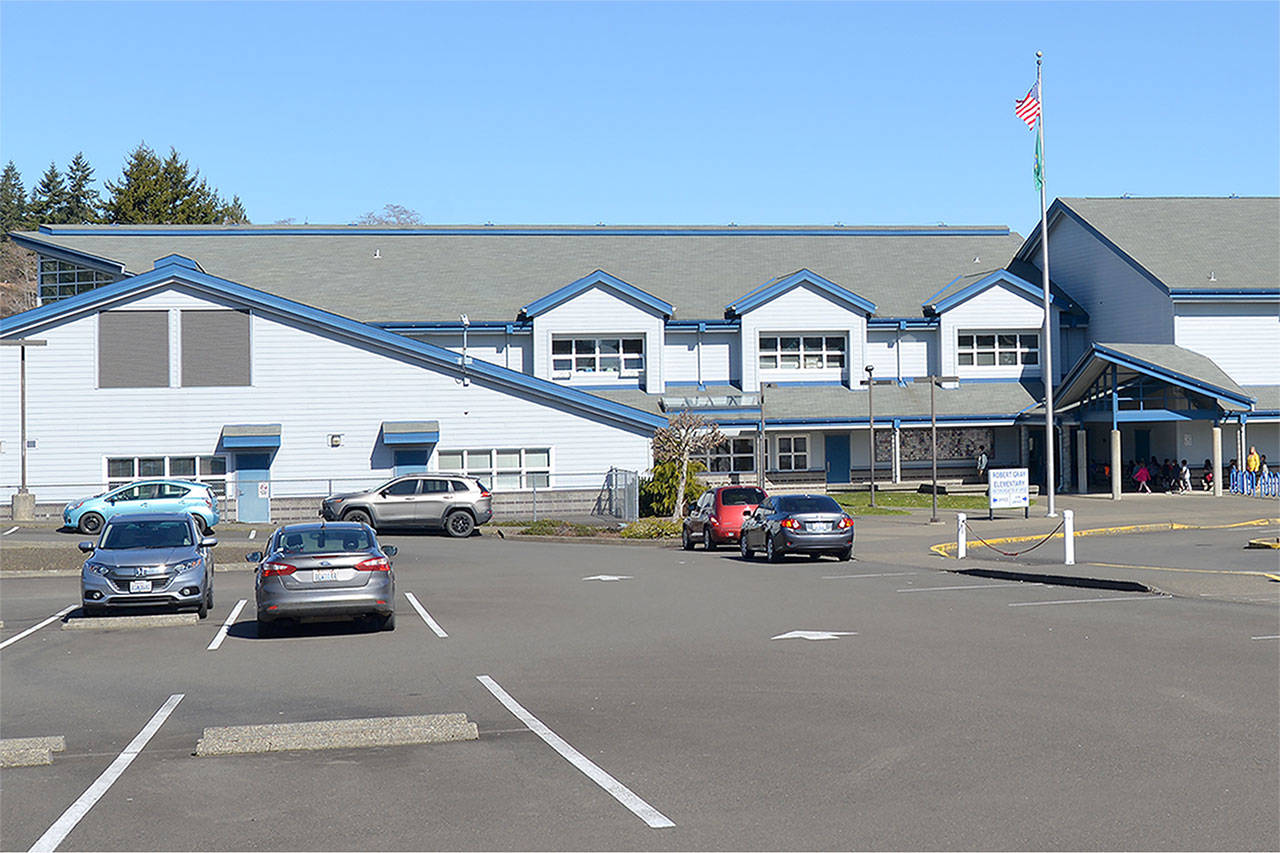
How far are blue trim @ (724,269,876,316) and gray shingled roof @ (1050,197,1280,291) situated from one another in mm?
10978

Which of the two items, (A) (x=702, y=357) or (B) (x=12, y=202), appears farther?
(B) (x=12, y=202)

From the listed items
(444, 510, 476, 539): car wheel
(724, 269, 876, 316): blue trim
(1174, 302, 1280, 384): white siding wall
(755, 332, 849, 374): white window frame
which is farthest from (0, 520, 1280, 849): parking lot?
(755, 332, 849, 374): white window frame

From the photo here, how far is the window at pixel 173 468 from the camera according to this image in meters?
43.8

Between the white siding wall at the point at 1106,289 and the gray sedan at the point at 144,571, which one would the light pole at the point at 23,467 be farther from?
the white siding wall at the point at 1106,289

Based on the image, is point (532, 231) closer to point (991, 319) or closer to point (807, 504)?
point (991, 319)

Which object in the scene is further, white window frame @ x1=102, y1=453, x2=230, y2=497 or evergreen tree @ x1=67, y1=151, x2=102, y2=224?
evergreen tree @ x1=67, y1=151, x2=102, y2=224

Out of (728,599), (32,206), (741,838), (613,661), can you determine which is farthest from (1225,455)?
(32,206)

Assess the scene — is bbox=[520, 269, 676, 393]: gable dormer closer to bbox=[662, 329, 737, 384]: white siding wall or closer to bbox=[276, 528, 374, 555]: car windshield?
bbox=[662, 329, 737, 384]: white siding wall

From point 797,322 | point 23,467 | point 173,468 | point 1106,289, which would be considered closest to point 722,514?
point 173,468

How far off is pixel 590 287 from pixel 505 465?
33.0 ft

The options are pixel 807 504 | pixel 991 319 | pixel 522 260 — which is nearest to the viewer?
pixel 807 504

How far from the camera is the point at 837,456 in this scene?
2147 inches

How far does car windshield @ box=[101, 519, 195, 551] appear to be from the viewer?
21.0 m

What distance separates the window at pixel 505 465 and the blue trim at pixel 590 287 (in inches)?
340
